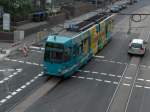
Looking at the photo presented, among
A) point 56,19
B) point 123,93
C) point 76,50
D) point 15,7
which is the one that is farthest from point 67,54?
point 56,19

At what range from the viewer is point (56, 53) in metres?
29.7

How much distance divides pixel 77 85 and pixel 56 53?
2637 millimetres

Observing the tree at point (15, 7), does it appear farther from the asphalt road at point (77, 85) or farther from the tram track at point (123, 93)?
the tram track at point (123, 93)

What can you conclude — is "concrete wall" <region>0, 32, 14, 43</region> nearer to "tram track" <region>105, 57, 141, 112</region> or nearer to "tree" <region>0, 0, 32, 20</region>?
"tree" <region>0, 0, 32, 20</region>

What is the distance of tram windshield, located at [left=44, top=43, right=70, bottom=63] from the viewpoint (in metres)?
29.5

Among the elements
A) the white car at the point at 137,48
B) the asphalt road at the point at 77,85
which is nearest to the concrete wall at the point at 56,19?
the asphalt road at the point at 77,85

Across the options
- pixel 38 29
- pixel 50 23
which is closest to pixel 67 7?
pixel 50 23

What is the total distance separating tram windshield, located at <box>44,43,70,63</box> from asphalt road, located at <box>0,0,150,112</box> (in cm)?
161

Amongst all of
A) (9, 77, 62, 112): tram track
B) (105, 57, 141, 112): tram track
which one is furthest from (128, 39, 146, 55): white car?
(9, 77, 62, 112): tram track

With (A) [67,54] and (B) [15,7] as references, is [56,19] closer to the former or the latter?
(B) [15,7]

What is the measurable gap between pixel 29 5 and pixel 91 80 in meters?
23.4

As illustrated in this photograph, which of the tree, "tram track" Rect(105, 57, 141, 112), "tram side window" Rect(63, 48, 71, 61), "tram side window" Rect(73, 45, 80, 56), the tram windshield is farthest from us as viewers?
the tree

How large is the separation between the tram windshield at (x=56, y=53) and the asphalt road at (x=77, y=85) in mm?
1614

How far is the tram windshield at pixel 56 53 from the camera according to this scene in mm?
29547
